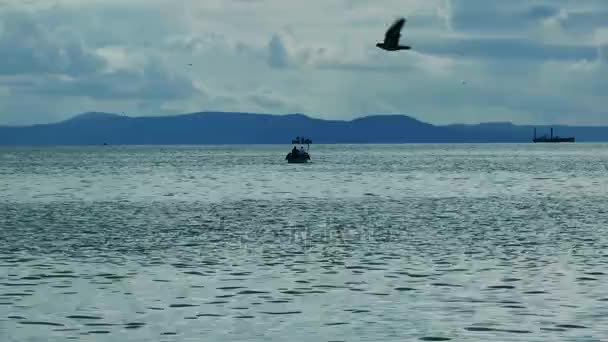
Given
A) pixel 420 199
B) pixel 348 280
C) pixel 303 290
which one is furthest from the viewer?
pixel 420 199

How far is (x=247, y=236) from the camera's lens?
53438 mm

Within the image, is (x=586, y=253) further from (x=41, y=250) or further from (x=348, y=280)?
(x=41, y=250)

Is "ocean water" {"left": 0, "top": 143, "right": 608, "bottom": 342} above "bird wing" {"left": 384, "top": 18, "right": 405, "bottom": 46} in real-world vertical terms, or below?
below

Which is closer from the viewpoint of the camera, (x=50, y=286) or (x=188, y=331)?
(x=188, y=331)

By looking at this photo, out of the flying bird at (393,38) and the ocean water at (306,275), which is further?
the flying bird at (393,38)

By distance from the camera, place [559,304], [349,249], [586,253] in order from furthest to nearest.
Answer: [349,249] → [586,253] → [559,304]

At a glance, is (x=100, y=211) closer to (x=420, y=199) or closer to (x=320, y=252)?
(x=420, y=199)

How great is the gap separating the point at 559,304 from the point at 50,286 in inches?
626

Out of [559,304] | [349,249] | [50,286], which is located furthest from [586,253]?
[50,286]

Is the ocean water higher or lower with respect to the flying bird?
lower

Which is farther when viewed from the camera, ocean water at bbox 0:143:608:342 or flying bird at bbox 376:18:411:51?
flying bird at bbox 376:18:411:51

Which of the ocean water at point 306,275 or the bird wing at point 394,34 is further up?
the bird wing at point 394,34

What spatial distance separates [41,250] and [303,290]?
676 inches

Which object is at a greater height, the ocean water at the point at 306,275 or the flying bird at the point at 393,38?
the flying bird at the point at 393,38
